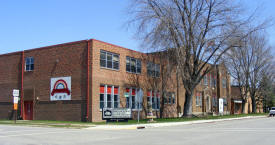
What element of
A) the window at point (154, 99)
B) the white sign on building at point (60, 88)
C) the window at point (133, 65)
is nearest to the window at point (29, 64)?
the white sign on building at point (60, 88)

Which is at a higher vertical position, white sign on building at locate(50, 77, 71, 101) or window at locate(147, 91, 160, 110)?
white sign on building at locate(50, 77, 71, 101)

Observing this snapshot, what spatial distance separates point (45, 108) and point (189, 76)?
14652mm

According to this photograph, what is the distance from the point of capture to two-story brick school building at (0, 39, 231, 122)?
28.7 meters

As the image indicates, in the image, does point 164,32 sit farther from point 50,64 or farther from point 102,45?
point 50,64

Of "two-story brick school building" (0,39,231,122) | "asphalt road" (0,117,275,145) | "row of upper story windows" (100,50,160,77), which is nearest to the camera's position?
"asphalt road" (0,117,275,145)

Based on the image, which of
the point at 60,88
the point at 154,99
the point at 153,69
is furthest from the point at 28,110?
the point at 153,69

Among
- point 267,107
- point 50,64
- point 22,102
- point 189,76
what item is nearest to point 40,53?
point 50,64

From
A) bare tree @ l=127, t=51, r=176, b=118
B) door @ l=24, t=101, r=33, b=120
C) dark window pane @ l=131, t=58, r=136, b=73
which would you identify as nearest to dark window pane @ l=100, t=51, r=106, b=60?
bare tree @ l=127, t=51, r=176, b=118

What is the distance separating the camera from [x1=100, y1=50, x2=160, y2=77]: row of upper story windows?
3034 cm

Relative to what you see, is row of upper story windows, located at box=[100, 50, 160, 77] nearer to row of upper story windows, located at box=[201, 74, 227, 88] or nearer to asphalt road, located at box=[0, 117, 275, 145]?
asphalt road, located at box=[0, 117, 275, 145]

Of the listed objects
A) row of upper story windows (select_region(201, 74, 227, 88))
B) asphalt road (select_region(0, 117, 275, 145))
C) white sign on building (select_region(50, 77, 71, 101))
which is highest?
row of upper story windows (select_region(201, 74, 227, 88))

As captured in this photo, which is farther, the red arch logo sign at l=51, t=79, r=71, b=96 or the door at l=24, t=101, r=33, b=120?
the door at l=24, t=101, r=33, b=120

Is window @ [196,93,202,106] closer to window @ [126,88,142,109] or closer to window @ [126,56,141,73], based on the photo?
window @ [126,56,141,73]

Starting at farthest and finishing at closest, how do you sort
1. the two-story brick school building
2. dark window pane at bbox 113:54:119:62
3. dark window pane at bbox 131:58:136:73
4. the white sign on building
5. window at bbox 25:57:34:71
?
dark window pane at bbox 131:58:136:73
window at bbox 25:57:34:71
dark window pane at bbox 113:54:119:62
the white sign on building
the two-story brick school building
